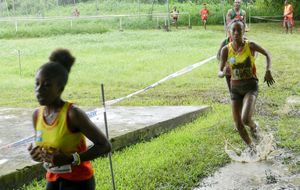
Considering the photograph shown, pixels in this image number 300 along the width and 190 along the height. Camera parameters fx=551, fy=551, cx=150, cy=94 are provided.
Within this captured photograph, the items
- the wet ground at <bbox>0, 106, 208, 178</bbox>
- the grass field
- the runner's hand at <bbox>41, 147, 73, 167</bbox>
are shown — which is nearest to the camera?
the runner's hand at <bbox>41, 147, 73, 167</bbox>

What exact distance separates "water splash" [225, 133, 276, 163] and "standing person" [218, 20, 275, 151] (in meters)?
0.10

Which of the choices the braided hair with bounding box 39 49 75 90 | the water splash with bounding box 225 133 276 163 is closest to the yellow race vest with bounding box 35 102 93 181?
the braided hair with bounding box 39 49 75 90

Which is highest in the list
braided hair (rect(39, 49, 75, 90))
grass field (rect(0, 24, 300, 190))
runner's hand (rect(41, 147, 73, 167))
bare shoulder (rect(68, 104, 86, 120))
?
braided hair (rect(39, 49, 75, 90))

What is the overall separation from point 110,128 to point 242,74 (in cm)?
188

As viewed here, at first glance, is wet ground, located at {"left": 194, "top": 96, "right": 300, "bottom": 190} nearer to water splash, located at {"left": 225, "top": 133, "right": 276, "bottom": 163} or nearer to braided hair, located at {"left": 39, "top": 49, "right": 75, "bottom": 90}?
water splash, located at {"left": 225, "top": 133, "right": 276, "bottom": 163}

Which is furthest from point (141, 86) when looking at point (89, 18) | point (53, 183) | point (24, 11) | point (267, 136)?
point (24, 11)

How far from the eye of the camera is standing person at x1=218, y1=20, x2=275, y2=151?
6.85 metres

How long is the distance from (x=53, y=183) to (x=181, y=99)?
7.76 m

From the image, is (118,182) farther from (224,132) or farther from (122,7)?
(122,7)

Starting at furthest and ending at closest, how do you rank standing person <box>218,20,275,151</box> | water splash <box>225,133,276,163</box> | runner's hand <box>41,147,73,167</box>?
standing person <box>218,20,275,151</box> → water splash <box>225,133,276,163</box> → runner's hand <box>41,147,73,167</box>

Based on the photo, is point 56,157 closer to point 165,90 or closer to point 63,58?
point 63,58

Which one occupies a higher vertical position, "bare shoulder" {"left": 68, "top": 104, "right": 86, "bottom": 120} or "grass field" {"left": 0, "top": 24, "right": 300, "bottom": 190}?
"bare shoulder" {"left": 68, "top": 104, "right": 86, "bottom": 120}

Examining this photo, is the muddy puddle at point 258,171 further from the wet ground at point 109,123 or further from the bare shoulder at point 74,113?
the bare shoulder at point 74,113

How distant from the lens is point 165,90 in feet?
40.8
